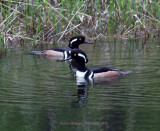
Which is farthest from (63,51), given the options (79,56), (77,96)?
(77,96)

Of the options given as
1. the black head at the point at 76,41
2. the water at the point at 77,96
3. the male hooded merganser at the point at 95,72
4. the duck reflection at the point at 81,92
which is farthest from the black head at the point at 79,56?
the black head at the point at 76,41

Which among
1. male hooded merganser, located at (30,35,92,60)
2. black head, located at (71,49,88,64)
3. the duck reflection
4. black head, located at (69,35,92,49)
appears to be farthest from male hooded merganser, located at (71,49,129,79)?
black head, located at (69,35,92,49)

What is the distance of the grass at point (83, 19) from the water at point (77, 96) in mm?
1784

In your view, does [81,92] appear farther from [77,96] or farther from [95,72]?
[95,72]

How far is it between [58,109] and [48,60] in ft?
19.3

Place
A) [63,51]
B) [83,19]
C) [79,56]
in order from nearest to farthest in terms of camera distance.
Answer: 1. [79,56]
2. [63,51]
3. [83,19]

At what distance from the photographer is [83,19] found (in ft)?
48.9

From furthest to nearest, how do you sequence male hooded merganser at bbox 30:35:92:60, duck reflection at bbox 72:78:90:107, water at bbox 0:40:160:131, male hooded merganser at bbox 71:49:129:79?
male hooded merganser at bbox 30:35:92:60 < male hooded merganser at bbox 71:49:129:79 < duck reflection at bbox 72:78:90:107 < water at bbox 0:40:160:131

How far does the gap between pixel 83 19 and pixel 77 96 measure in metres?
7.09

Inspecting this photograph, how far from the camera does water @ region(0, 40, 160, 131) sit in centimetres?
637

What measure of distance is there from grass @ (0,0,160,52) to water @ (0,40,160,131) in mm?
1784

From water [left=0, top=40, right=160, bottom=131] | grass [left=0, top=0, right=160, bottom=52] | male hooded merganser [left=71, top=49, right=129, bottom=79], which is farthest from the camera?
grass [left=0, top=0, right=160, bottom=52]

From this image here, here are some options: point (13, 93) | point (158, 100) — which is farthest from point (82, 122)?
point (13, 93)

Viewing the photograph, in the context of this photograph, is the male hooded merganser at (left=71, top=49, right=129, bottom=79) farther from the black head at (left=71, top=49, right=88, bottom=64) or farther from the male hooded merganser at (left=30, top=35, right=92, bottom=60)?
the male hooded merganser at (left=30, top=35, right=92, bottom=60)
